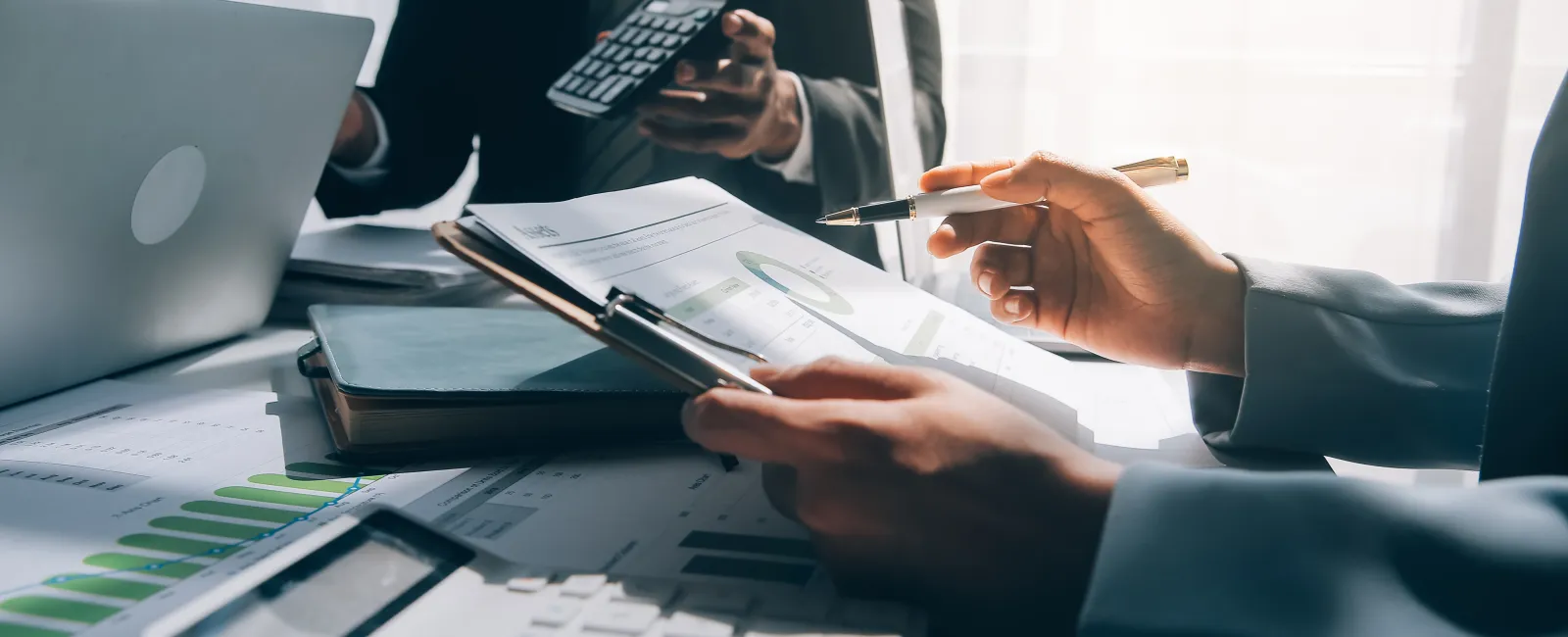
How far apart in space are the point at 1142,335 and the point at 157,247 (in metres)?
0.63

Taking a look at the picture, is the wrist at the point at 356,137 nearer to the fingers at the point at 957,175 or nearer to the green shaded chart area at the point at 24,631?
the fingers at the point at 957,175

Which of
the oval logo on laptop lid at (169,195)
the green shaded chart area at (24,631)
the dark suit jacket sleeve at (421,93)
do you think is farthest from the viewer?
the dark suit jacket sleeve at (421,93)

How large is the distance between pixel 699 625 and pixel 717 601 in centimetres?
2

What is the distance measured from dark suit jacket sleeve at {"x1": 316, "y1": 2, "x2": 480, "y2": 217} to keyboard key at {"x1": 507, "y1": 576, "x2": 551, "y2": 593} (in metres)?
1.00

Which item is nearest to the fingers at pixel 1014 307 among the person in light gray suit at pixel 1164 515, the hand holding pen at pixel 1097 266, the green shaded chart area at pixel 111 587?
the hand holding pen at pixel 1097 266

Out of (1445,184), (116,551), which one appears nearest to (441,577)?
(116,551)

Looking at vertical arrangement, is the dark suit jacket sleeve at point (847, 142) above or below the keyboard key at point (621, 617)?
above

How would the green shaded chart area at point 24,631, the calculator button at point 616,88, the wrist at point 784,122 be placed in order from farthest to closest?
the wrist at point 784,122, the calculator button at point 616,88, the green shaded chart area at point 24,631

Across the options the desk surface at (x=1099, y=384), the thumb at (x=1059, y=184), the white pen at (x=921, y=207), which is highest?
the thumb at (x=1059, y=184)

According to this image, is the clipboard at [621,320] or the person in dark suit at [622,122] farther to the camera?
the person in dark suit at [622,122]

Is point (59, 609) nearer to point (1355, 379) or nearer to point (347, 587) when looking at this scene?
point (347, 587)

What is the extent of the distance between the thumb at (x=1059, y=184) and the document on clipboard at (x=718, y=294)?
3.4 inches

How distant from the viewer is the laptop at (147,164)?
1.34ft

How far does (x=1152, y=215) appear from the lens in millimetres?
535
